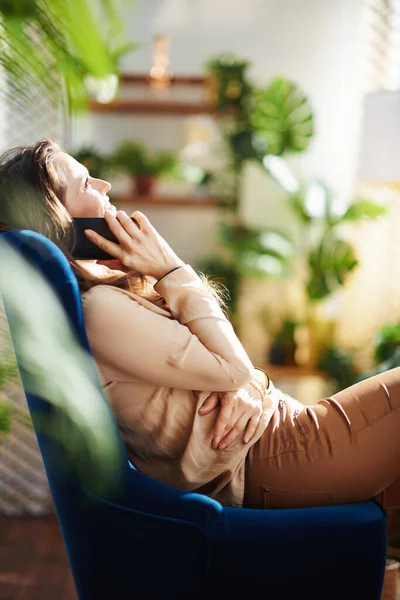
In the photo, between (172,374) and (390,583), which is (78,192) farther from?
(390,583)

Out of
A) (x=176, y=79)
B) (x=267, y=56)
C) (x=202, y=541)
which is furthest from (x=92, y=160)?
(x=202, y=541)

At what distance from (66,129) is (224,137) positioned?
5.78 feet

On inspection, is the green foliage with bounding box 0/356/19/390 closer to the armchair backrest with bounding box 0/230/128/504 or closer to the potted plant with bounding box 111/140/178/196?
the armchair backrest with bounding box 0/230/128/504

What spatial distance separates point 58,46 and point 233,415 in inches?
28.8

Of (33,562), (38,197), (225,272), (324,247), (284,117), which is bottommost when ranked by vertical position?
(33,562)

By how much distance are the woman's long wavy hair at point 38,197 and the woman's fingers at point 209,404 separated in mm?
297

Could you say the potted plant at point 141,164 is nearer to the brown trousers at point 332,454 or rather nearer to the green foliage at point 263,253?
the green foliage at point 263,253

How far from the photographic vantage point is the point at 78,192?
1.33m

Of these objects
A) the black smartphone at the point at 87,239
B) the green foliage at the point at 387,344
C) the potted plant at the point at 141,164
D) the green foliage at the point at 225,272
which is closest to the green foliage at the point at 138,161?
the potted plant at the point at 141,164

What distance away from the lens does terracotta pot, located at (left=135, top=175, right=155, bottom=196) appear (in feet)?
14.6

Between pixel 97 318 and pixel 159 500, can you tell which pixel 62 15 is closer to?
pixel 97 318

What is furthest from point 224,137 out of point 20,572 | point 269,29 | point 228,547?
point 228,547

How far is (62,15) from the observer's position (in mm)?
601

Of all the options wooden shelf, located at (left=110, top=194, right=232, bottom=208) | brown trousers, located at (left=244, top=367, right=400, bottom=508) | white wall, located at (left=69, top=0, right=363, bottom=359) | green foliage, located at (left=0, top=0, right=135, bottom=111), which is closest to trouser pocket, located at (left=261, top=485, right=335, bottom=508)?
brown trousers, located at (left=244, top=367, right=400, bottom=508)
